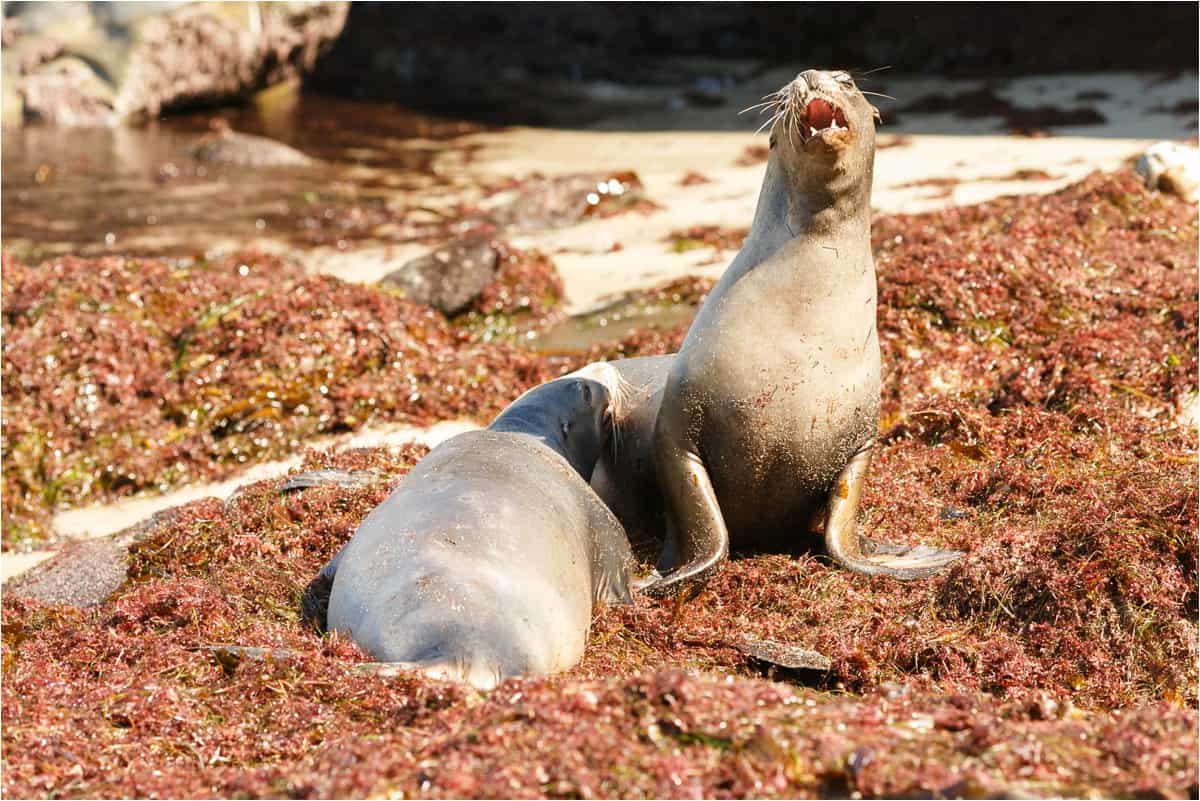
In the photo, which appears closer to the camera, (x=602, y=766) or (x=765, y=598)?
(x=602, y=766)

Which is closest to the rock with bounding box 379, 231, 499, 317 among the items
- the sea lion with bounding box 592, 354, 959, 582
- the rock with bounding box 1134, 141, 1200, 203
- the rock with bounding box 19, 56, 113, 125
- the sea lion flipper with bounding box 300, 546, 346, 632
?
the rock with bounding box 1134, 141, 1200, 203

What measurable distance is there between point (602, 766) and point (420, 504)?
1848 mm

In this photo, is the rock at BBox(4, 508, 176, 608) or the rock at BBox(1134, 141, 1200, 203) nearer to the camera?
the rock at BBox(4, 508, 176, 608)

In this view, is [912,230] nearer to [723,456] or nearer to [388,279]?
[388,279]

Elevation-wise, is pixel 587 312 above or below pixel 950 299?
below

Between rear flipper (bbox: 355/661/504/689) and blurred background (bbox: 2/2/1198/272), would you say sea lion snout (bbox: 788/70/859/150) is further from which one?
blurred background (bbox: 2/2/1198/272)

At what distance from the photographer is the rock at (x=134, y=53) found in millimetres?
22562

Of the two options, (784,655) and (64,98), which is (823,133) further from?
(64,98)

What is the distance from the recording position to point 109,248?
14922mm

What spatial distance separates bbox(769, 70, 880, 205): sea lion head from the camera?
525cm

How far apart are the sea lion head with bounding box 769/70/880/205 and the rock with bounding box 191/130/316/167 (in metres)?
14.4

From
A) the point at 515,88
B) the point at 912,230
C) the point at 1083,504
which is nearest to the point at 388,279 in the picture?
the point at 912,230

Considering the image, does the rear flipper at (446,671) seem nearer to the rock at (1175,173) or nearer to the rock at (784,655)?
the rock at (784,655)

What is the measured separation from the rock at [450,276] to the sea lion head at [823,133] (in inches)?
243
